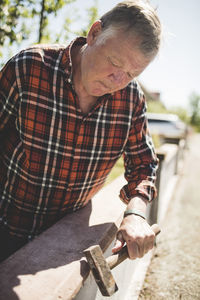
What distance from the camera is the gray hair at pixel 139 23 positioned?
131 cm

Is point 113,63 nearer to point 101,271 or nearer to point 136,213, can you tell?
point 136,213

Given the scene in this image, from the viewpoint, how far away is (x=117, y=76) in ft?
4.58

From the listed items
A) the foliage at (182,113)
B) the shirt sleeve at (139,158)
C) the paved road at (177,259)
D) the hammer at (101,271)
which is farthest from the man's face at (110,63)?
the foliage at (182,113)

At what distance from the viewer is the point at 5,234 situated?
5.50 ft

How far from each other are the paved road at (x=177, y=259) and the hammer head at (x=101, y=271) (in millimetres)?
1481

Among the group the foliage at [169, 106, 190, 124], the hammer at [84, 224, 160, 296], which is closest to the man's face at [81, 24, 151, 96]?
the hammer at [84, 224, 160, 296]

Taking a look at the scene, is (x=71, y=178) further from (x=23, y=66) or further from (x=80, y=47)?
(x=80, y=47)

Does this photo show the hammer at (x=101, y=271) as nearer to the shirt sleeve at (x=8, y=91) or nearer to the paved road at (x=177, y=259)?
the shirt sleeve at (x=8, y=91)

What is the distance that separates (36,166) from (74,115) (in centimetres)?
40

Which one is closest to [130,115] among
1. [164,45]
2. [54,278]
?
[164,45]

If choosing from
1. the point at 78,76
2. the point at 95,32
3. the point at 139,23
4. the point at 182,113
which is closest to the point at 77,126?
the point at 78,76

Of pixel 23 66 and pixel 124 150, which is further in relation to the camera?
pixel 124 150

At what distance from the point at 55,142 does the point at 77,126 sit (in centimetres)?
17

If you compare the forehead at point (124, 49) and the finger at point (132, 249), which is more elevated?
the forehead at point (124, 49)
